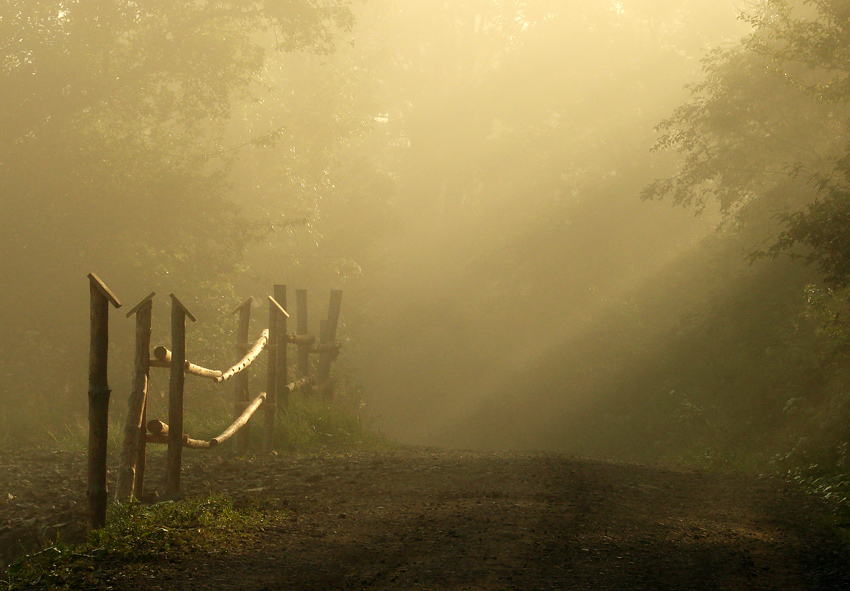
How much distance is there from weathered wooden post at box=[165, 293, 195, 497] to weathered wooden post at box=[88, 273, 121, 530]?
4.02 ft

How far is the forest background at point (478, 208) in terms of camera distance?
16750 millimetres

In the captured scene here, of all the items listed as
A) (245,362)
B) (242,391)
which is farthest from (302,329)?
(245,362)

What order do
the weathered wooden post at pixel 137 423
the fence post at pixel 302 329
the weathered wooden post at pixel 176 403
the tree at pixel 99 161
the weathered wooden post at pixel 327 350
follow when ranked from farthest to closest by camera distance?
the tree at pixel 99 161
the weathered wooden post at pixel 327 350
the fence post at pixel 302 329
the weathered wooden post at pixel 176 403
the weathered wooden post at pixel 137 423

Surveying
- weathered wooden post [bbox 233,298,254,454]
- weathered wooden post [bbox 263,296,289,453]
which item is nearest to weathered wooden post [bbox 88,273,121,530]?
weathered wooden post [bbox 233,298,254,454]

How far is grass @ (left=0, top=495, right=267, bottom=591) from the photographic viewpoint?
4.70 m

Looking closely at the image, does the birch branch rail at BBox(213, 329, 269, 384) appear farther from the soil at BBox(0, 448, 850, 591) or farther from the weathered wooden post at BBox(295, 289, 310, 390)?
the weathered wooden post at BBox(295, 289, 310, 390)

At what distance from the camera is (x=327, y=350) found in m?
14.2

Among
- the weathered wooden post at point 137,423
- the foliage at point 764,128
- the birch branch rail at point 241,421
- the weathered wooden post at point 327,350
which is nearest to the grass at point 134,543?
the weathered wooden post at point 137,423

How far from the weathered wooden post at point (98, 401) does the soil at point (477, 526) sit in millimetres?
861

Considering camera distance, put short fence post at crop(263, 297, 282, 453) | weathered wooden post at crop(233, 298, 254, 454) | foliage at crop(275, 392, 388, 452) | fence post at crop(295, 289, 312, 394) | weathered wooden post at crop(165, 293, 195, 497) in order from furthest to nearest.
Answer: fence post at crop(295, 289, 312, 394), foliage at crop(275, 392, 388, 452), short fence post at crop(263, 297, 282, 453), weathered wooden post at crop(233, 298, 254, 454), weathered wooden post at crop(165, 293, 195, 497)

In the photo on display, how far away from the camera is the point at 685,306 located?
2395cm

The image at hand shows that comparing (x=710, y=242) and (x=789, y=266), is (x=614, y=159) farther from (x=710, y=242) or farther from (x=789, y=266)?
(x=789, y=266)

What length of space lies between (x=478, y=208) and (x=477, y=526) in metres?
30.6

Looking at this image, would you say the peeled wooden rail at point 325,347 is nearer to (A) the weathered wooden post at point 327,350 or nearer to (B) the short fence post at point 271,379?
(A) the weathered wooden post at point 327,350
